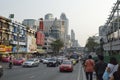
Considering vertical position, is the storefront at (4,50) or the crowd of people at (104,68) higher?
the storefront at (4,50)

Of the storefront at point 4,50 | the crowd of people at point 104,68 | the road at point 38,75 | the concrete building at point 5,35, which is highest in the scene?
the concrete building at point 5,35

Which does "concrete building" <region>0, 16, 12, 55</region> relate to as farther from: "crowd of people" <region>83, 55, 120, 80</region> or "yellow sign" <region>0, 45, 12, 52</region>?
"crowd of people" <region>83, 55, 120, 80</region>

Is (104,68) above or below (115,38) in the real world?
below

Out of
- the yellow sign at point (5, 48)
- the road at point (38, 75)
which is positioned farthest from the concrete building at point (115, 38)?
the yellow sign at point (5, 48)

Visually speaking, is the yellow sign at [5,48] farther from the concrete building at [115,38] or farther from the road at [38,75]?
the road at [38,75]

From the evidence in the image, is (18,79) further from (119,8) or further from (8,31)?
(8,31)

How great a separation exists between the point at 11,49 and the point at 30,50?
29634 mm

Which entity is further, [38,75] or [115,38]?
[115,38]

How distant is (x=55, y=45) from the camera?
17525 cm

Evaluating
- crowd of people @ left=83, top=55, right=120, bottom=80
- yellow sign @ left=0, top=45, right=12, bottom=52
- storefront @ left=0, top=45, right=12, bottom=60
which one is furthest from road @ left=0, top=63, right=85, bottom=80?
storefront @ left=0, top=45, right=12, bottom=60

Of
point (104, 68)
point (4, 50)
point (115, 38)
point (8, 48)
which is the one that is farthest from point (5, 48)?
point (104, 68)

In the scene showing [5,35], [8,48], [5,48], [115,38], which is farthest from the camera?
[5,35]

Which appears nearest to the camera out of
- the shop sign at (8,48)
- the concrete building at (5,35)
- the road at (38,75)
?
the road at (38,75)

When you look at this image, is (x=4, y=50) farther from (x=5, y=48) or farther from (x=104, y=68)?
(x=104, y=68)
